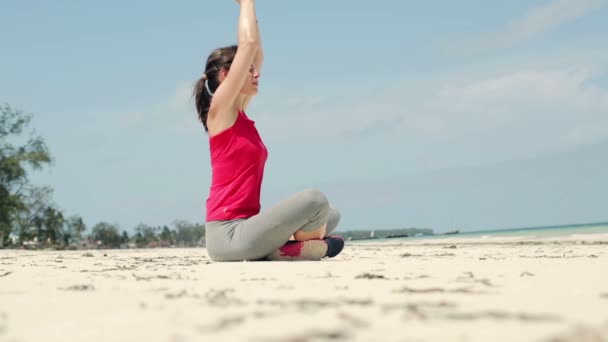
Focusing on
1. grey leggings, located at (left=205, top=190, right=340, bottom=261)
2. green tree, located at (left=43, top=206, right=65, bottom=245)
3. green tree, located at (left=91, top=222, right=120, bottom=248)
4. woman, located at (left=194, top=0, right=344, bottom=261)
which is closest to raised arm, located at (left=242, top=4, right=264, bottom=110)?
woman, located at (left=194, top=0, right=344, bottom=261)

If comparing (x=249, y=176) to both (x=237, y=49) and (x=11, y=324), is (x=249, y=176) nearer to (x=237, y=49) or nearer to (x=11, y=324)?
(x=237, y=49)

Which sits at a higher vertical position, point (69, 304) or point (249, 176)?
point (249, 176)

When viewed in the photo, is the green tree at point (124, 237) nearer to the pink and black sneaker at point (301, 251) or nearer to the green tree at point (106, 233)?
the green tree at point (106, 233)

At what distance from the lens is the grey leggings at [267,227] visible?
5.39 metres

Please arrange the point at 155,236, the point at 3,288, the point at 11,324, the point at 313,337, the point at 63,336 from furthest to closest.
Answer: the point at 155,236 < the point at 3,288 < the point at 11,324 < the point at 63,336 < the point at 313,337

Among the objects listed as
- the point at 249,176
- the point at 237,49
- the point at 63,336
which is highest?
the point at 237,49

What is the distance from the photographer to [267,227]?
540 cm

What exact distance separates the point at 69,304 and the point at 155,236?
259 ft

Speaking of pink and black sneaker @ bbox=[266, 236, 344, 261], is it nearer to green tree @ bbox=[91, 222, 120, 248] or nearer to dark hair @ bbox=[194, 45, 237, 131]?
dark hair @ bbox=[194, 45, 237, 131]

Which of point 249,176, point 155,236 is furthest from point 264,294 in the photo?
point 155,236

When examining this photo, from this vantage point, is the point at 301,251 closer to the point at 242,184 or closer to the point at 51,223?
the point at 242,184

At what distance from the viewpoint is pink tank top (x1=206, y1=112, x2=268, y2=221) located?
562cm

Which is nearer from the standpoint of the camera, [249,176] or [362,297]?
[362,297]

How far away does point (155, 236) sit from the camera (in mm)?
79625
